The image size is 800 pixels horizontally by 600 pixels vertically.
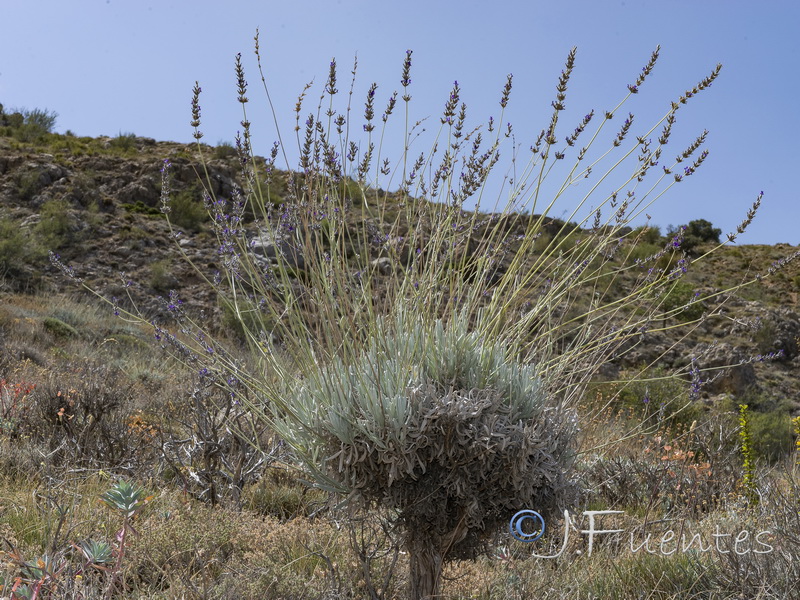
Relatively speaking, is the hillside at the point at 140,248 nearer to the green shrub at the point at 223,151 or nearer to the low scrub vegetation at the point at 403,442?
the green shrub at the point at 223,151

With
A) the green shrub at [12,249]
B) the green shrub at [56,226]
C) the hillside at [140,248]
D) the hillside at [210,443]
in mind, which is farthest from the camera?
the green shrub at [56,226]

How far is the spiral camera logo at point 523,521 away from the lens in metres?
2.28

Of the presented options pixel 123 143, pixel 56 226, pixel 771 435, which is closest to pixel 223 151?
pixel 123 143

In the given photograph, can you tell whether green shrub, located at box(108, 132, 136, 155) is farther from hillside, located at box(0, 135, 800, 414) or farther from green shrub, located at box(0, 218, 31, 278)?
green shrub, located at box(0, 218, 31, 278)

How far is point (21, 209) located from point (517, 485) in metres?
19.1

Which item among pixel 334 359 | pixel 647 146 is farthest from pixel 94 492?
pixel 647 146

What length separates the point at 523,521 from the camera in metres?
2.34

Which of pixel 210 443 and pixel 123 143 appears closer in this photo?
pixel 210 443

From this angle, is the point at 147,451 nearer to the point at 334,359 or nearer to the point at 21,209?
the point at 334,359

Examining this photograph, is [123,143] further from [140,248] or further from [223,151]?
[140,248]

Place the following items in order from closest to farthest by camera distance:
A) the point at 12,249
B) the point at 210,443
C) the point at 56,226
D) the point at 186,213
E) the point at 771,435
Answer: the point at 210,443, the point at 771,435, the point at 12,249, the point at 56,226, the point at 186,213

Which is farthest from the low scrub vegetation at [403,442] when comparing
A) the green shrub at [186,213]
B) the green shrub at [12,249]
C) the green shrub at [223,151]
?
the green shrub at [223,151]

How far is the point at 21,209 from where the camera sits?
58.9 feet

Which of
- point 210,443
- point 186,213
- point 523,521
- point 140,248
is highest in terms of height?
point 186,213
